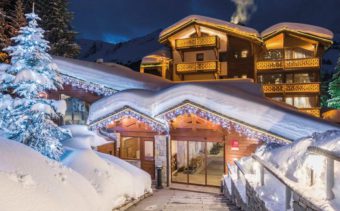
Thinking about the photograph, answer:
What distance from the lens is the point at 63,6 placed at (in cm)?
3022

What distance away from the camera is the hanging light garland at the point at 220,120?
13094mm

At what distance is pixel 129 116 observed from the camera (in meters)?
15.2

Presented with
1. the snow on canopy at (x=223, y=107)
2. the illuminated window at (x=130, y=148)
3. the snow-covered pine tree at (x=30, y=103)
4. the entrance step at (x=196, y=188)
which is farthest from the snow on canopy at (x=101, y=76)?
the snow-covered pine tree at (x=30, y=103)

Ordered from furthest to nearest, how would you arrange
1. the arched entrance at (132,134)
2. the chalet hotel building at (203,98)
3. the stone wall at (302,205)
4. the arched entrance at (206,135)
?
the arched entrance at (132,134)
the chalet hotel building at (203,98)
the arched entrance at (206,135)
the stone wall at (302,205)

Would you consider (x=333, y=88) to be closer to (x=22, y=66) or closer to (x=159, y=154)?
(x=159, y=154)

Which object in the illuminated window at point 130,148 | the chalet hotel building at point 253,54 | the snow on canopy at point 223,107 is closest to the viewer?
the snow on canopy at point 223,107

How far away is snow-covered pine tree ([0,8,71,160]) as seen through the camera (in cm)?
943

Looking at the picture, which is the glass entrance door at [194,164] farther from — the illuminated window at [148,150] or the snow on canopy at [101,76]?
the snow on canopy at [101,76]

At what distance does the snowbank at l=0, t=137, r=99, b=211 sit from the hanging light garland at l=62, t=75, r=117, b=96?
1145cm

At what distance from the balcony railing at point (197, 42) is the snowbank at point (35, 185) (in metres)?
20.5

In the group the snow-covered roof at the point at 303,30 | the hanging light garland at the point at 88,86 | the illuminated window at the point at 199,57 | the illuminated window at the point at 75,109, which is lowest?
the illuminated window at the point at 75,109

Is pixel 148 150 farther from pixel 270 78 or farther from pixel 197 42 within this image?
pixel 270 78

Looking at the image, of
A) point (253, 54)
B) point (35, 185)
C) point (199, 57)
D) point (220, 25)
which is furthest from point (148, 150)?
point (253, 54)

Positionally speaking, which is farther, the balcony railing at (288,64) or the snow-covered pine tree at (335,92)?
the snow-covered pine tree at (335,92)
